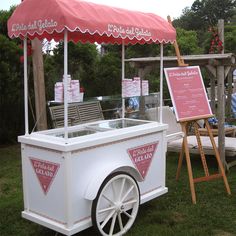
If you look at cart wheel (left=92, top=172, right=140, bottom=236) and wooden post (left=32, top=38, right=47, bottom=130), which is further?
wooden post (left=32, top=38, right=47, bottom=130)

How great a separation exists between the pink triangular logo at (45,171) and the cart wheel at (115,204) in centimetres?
46

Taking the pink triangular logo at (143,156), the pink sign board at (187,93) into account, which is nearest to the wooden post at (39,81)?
the pink sign board at (187,93)

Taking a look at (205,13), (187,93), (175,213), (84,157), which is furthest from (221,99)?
(205,13)

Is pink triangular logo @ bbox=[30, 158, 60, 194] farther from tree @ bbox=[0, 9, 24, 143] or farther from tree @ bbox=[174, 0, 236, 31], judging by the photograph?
tree @ bbox=[174, 0, 236, 31]

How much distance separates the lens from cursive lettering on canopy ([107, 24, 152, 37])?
3671 mm

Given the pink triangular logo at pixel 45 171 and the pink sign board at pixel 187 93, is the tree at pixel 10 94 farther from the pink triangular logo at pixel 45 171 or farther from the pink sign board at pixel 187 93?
the pink triangular logo at pixel 45 171

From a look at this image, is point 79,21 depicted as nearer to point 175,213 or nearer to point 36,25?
point 36,25

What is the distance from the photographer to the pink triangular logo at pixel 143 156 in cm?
412

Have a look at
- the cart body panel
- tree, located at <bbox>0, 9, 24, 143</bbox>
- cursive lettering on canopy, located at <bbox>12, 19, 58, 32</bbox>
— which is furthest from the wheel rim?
tree, located at <bbox>0, 9, 24, 143</bbox>

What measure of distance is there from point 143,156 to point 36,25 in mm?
1774

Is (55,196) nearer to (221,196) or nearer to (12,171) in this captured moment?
(221,196)

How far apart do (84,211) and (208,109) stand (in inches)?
94.1

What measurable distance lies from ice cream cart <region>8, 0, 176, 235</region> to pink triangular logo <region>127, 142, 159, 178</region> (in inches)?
0.4

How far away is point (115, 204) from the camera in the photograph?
382cm
